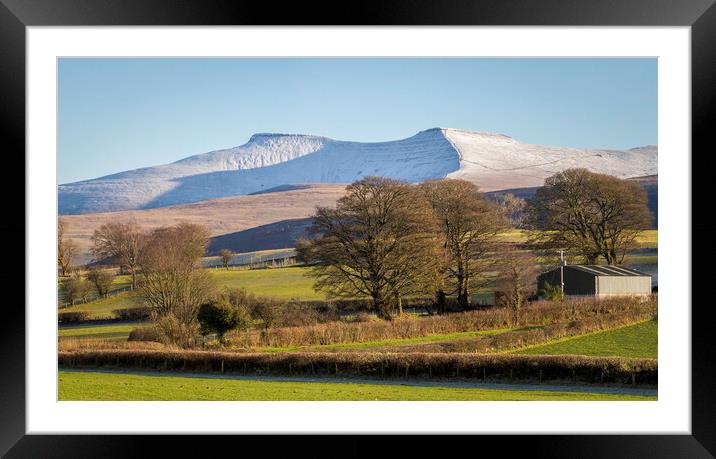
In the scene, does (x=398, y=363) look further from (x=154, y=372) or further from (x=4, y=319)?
(x=4, y=319)

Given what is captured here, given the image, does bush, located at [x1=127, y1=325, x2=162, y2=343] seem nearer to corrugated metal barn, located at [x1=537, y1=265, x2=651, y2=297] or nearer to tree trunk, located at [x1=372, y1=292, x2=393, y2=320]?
tree trunk, located at [x1=372, y1=292, x2=393, y2=320]

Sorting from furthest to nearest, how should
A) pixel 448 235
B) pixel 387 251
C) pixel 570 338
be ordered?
1. pixel 448 235
2. pixel 387 251
3. pixel 570 338

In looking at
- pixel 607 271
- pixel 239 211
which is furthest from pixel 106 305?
pixel 239 211

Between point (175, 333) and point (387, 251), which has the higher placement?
point (387, 251)

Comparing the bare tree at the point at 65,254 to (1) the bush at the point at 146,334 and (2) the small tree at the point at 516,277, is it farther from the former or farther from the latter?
(2) the small tree at the point at 516,277

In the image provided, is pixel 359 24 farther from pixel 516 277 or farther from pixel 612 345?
pixel 516 277

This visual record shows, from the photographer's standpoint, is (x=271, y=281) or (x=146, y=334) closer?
(x=146, y=334)

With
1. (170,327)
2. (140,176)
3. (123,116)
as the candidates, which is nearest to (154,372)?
(170,327)
